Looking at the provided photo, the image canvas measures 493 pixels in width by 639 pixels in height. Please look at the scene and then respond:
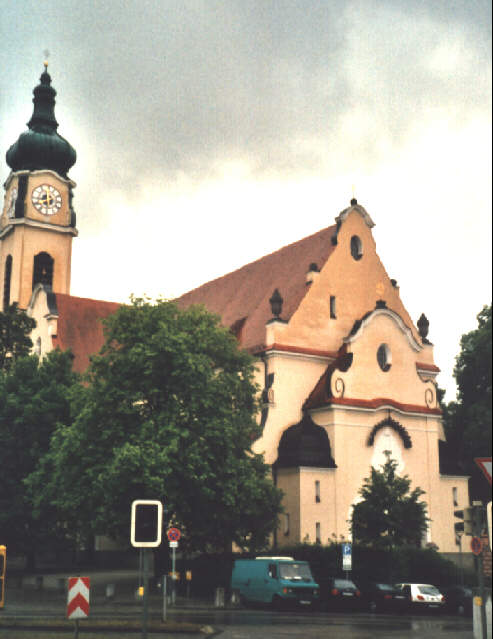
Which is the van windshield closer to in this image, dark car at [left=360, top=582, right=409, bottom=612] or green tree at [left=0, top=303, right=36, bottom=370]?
dark car at [left=360, top=582, right=409, bottom=612]

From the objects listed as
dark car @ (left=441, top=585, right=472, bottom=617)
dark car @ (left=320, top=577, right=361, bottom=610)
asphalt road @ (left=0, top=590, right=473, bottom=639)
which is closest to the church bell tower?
asphalt road @ (left=0, top=590, right=473, bottom=639)

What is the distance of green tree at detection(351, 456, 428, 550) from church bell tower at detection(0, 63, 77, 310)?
114 feet

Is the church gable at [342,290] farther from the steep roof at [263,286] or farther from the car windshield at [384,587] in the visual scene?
the car windshield at [384,587]

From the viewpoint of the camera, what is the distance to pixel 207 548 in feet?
123

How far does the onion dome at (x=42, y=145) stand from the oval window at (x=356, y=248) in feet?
94.4

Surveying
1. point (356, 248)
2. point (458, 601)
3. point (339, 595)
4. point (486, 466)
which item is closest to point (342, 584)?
point (339, 595)

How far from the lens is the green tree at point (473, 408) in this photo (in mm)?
50156

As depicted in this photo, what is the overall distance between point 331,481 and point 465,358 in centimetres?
1674

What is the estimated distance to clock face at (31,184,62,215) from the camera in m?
66.9

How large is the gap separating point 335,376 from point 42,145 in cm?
3469

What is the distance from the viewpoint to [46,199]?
67.2m

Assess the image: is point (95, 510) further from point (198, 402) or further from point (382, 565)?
point (382, 565)

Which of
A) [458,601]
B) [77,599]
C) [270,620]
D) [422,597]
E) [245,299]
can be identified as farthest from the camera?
[245,299]

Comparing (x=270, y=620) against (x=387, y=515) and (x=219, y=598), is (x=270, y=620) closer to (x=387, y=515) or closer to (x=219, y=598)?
(x=219, y=598)
